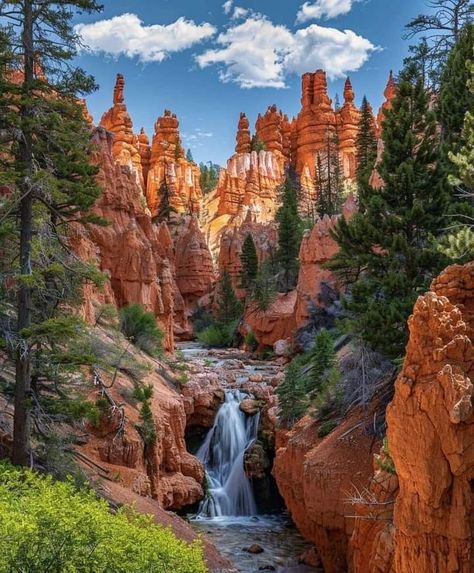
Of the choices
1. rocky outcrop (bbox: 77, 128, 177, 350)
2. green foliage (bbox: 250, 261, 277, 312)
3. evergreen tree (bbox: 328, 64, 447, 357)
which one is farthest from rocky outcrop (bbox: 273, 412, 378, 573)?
green foliage (bbox: 250, 261, 277, 312)

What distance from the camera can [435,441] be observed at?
768 centimetres

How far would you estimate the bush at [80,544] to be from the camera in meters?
5.81

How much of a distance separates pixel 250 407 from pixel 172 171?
5833 centimetres

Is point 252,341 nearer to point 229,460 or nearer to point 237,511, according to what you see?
point 229,460

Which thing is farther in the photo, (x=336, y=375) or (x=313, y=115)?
(x=313, y=115)


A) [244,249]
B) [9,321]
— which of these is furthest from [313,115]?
[9,321]

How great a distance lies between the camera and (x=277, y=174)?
8038 centimetres

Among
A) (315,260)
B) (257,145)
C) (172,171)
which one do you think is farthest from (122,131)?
(315,260)

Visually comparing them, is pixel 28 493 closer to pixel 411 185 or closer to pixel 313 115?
pixel 411 185

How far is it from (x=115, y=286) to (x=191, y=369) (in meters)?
6.59

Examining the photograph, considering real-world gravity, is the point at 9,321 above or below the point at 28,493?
above

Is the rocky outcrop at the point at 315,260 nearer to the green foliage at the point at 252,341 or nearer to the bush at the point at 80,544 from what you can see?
the green foliage at the point at 252,341

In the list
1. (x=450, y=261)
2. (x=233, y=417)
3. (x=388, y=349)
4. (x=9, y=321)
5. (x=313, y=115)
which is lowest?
(x=233, y=417)

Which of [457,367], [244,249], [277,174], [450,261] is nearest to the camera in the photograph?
[457,367]
